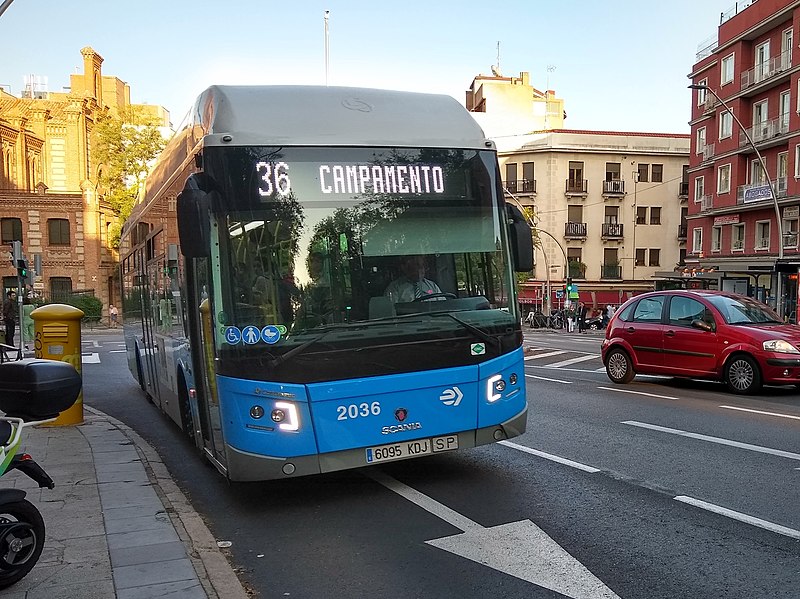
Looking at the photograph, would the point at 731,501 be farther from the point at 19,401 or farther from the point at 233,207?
the point at 19,401

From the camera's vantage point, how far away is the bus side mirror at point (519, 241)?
6449 millimetres

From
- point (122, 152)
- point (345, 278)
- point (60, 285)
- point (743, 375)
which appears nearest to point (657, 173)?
point (122, 152)

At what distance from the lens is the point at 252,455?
553 cm

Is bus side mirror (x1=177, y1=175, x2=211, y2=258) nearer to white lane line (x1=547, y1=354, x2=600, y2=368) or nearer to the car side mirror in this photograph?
the car side mirror

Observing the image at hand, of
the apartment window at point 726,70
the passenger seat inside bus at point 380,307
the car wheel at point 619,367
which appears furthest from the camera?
the apartment window at point 726,70

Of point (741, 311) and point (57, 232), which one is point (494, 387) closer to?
point (741, 311)

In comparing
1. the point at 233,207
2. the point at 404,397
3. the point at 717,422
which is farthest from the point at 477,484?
the point at 717,422

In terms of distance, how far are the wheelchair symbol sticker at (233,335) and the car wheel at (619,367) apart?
9995mm

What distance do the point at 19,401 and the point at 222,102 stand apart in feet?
9.23

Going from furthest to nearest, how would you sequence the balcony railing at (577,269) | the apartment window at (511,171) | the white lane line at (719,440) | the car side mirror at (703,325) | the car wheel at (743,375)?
the apartment window at (511,171), the balcony railing at (577,269), the car side mirror at (703,325), the car wheel at (743,375), the white lane line at (719,440)

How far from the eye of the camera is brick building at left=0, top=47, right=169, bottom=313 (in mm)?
46750

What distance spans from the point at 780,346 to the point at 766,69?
3511 centimetres

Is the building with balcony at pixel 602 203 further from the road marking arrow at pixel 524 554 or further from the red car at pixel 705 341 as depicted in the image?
the road marking arrow at pixel 524 554

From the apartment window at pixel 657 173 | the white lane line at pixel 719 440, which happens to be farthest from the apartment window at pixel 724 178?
the white lane line at pixel 719 440
